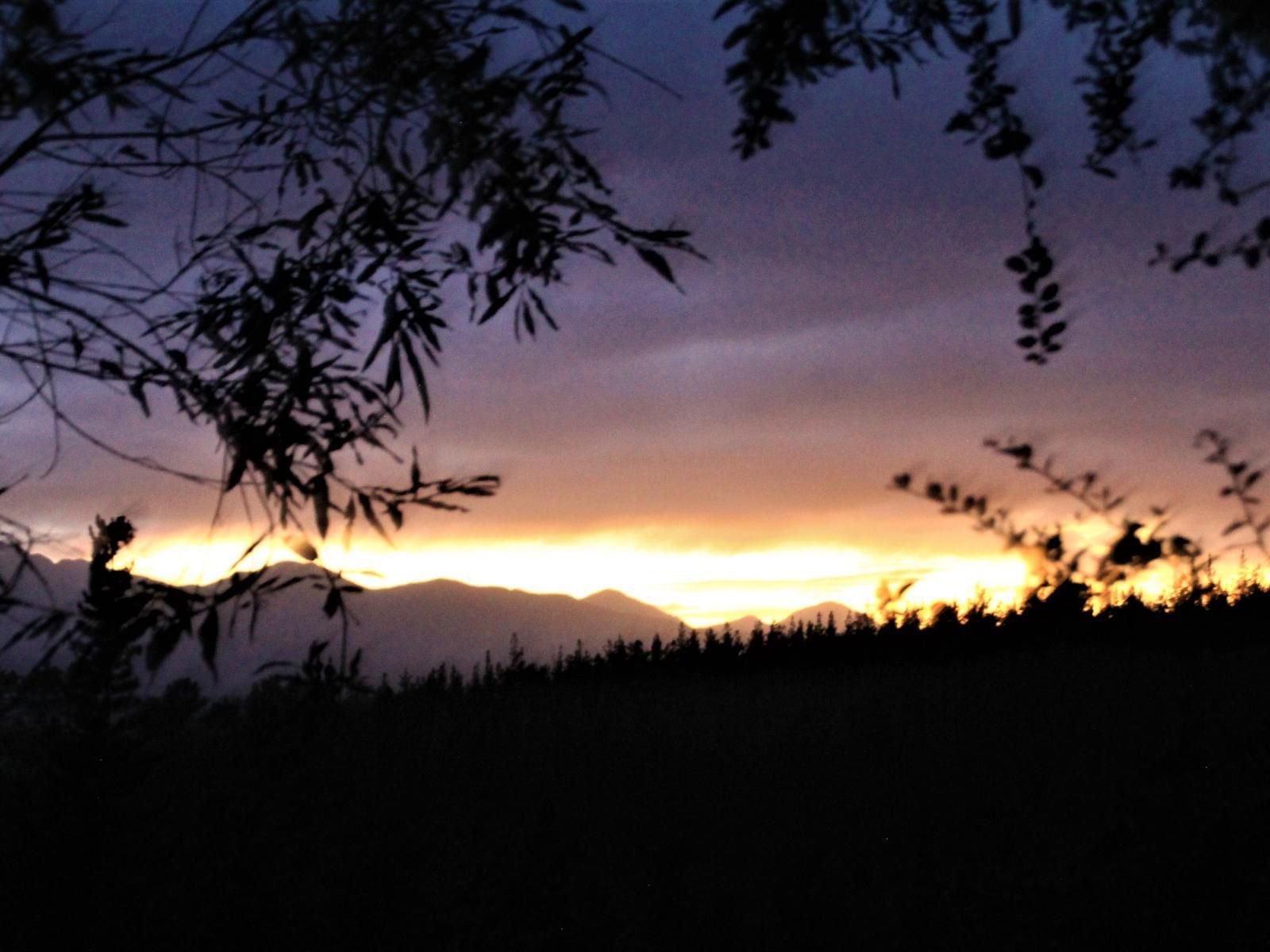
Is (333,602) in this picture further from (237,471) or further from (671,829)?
(671,829)

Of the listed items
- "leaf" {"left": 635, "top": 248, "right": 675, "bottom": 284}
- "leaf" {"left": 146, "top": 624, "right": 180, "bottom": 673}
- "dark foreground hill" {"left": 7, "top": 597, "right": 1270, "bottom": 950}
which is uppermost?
"leaf" {"left": 635, "top": 248, "right": 675, "bottom": 284}

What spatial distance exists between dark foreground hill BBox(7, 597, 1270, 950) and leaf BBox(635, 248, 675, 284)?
6.04 ft

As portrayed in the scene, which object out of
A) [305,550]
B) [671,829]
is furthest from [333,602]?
[671,829]

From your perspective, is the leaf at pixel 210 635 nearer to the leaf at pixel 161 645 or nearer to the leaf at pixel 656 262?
the leaf at pixel 161 645

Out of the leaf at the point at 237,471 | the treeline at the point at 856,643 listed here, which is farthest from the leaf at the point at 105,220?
the treeline at the point at 856,643

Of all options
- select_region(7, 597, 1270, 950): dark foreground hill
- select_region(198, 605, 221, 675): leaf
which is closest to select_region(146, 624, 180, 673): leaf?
select_region(198, 605, 221, 675): leaf

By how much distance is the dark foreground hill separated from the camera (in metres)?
5.01

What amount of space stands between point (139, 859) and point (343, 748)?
1.45 meters

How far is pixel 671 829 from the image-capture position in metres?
6.09

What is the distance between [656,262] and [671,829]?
3.64m

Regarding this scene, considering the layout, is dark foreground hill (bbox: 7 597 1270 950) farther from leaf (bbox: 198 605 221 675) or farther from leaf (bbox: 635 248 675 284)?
leaf (bbox: 635 248 675 284)

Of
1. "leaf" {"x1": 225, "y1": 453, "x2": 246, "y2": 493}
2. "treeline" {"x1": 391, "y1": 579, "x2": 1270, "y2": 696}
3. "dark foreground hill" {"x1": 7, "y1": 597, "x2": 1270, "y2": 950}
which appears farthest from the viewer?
"treeline" {"x1": 391, "y1": 579, "x2": 1270, "y2": 696}

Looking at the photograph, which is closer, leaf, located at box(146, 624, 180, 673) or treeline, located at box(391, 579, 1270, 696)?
leaf, located at box(146, 624, 180, 673)

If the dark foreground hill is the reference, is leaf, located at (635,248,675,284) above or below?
above
